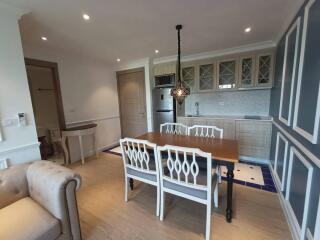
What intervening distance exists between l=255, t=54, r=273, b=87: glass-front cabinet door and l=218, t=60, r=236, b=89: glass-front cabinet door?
0.44 m

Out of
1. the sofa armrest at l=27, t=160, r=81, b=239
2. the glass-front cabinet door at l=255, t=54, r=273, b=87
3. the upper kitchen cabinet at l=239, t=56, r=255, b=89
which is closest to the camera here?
the sofa armrest at l=27, t=160, r=81, b=239

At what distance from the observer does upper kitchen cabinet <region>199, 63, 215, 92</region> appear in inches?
143

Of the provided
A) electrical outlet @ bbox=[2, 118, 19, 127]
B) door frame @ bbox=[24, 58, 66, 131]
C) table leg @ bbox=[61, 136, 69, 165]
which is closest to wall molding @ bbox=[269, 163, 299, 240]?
electrical outlet @ bbox=[2, 118, 19, 127]

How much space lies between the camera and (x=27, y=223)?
1.26 metres

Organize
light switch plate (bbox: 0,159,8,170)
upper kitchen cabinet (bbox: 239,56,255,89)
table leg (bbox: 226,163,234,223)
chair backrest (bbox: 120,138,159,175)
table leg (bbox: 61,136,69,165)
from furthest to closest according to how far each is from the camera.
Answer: table leg (bbox: 61,136,69,165) → upper kitchen cabinet (bbox: 239,56,255,89) → chair backrest (bbox: 120,138,159,175) → light switch plate (bbox: 0,159,8,170) → table leg (bbox: 226,163,234,223)

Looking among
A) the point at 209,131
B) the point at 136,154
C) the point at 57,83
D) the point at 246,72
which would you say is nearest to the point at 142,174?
the point at 136,154

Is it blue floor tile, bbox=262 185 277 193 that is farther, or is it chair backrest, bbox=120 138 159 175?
blue floor tile, bbox=262 185 277 193

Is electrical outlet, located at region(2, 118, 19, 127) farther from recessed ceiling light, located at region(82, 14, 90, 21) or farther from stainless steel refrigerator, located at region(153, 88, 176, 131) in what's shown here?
stainless steel refrigerator, located at region(153, 88, 176, 131)

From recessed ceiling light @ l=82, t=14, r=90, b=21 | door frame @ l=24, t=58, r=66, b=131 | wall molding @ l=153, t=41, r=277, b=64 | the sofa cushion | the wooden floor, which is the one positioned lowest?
the wooden floor

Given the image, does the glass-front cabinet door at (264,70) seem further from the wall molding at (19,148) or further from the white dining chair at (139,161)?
the wall molding at (19,148)

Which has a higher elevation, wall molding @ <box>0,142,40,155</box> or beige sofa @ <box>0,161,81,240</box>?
wall molding @ <box>0,142,40,155</box>

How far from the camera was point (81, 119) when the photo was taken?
12.5 ft

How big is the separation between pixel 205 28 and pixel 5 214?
10.4 feet

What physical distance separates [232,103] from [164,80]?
5.84 ft
